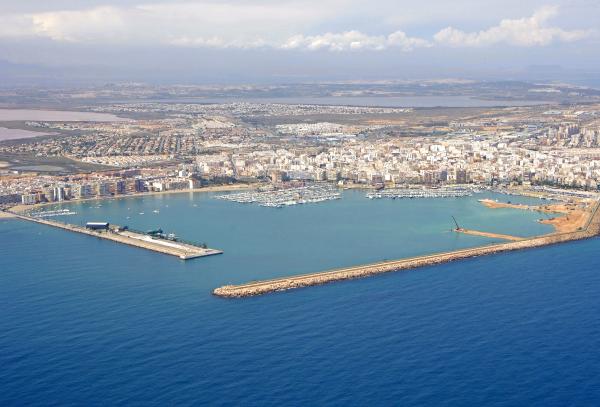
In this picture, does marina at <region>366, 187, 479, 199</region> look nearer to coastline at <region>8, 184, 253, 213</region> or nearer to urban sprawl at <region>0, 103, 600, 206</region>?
urban sprawl at <region>0, 103, 600, 206</region>

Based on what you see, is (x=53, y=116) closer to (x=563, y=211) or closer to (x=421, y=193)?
(x=421, y=193)

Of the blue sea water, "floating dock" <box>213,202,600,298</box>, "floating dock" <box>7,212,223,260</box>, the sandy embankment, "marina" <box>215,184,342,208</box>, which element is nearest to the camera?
the blue sea water

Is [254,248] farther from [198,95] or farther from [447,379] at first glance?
[198,95]

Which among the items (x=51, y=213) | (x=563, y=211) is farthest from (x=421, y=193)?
(x=51, y=213)

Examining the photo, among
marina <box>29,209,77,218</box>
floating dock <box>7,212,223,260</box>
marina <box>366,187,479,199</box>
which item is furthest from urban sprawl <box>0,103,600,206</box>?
floating dock <box>7,212,223,260</box>

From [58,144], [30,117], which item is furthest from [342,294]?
[30,117]

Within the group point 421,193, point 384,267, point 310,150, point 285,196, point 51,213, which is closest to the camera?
point 384,267

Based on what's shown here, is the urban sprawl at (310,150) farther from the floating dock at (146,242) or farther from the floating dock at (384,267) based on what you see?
the floating dock at (384,267)
